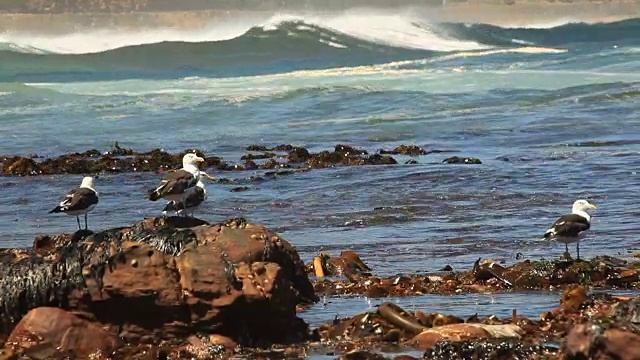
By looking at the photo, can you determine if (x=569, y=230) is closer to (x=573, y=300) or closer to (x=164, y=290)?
(x=573, y=300)

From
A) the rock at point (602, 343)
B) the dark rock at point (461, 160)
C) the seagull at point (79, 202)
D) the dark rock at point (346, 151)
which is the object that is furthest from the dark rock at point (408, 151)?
the rock at point (602, 343)

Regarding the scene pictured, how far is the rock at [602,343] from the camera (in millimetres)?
6148

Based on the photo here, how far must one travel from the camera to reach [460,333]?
7410mm

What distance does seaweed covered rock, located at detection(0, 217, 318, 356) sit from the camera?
24.8ft

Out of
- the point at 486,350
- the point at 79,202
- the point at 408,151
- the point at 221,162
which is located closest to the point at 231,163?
the point at 221,162

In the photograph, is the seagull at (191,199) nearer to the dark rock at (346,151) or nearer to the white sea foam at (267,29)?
the dark rock at (346,151)

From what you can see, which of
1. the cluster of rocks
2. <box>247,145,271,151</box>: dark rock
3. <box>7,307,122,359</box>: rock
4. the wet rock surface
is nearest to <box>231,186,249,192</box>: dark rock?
the cluster of rocks

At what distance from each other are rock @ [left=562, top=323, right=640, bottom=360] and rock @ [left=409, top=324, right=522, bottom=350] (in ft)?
3.42

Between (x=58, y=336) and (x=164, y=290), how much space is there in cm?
63

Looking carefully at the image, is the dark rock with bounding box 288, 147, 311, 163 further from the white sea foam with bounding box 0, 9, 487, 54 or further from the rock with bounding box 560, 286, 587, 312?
the white sea foam with bounding box 0, 9, 487, 54

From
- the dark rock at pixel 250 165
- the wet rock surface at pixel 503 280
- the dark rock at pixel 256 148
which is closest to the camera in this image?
the wet rock surface at pixel 503 280

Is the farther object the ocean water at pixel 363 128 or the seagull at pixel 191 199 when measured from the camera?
the ocean water at pixel 363 128

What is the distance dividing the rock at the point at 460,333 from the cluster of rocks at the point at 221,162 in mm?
10854

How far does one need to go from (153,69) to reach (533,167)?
3560 centimetres
